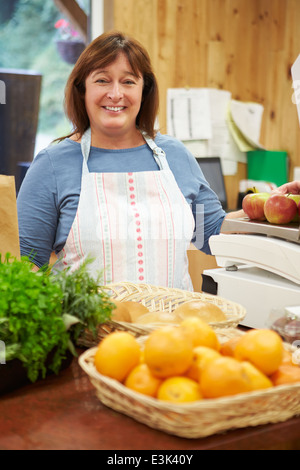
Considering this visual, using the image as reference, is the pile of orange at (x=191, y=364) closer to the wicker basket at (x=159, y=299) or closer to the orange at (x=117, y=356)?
the orange at (x=117, y=356)

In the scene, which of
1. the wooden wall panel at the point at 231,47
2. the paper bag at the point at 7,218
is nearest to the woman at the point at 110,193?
the paper bag at the point at 7,218

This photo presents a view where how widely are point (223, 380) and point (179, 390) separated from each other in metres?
0.06

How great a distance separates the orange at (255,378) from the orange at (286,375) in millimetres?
21

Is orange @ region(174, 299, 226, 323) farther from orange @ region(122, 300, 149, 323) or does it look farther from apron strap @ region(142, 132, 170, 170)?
apron strap @ region(142, 132, 170, 170)

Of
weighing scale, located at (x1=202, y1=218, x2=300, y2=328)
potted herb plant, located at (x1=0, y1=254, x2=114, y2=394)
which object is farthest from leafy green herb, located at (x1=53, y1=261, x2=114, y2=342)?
weighing scale, located at (x1=202, y1=218, x2=300, y2=328)

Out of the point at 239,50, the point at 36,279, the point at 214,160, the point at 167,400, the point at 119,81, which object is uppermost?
the point at 239,50

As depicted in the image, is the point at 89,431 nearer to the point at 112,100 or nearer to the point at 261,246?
the point at 261,246

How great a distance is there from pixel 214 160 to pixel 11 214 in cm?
226

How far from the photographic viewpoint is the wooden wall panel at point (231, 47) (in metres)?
3.01

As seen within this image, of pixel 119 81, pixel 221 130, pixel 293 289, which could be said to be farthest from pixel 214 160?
pixel 293 289

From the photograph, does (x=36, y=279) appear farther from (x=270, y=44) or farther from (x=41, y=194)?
(x=270, y=44)

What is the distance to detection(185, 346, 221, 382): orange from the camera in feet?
2.65

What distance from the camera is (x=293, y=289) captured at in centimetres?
133

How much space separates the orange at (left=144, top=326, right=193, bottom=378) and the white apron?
0.87 meters
